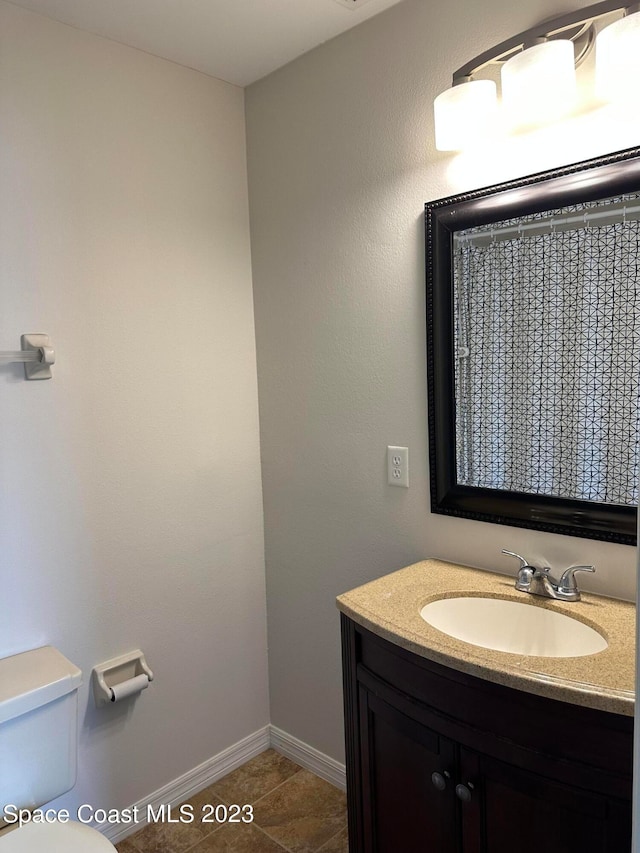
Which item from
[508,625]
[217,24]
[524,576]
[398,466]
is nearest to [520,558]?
[524,576]

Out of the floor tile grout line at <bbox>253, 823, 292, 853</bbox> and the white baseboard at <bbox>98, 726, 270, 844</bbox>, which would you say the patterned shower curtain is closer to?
the floor tile grout line at <bbox>253, 823, 292, 853</bbox>

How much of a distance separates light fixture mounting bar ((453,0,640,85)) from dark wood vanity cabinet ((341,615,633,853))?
1357 millimetres

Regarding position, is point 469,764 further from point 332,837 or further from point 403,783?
point 332,837

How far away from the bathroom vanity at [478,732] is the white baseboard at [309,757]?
23.4 inches

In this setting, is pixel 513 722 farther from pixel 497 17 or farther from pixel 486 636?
pixel 497 17

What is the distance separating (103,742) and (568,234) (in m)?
1.93

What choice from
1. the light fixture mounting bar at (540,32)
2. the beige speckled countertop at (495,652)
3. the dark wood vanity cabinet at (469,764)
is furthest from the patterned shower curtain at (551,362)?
the dark wood vanity cabinet at (469,764)

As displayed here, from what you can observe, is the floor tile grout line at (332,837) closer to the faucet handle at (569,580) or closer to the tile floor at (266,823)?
the tile floor at (266,823)

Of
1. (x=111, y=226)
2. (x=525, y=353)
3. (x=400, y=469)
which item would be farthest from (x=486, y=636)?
(x=111, y=226)

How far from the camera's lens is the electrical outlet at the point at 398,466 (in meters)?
1.83

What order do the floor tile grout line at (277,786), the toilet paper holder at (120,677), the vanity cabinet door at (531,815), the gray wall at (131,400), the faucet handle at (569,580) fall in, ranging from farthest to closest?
1. the floor tile grout line at (277,786)
2. the toilet paper holder at (120,677)
3. the gray wall at (131,400)
4. the faucet handle at (569,580)
5. the vanity cabinet door at (531,815)

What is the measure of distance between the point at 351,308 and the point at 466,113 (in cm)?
65

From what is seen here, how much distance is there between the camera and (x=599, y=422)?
1.44 metres

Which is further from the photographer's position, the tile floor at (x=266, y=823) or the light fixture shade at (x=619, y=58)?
the tile floor at (x=266, y=823)
